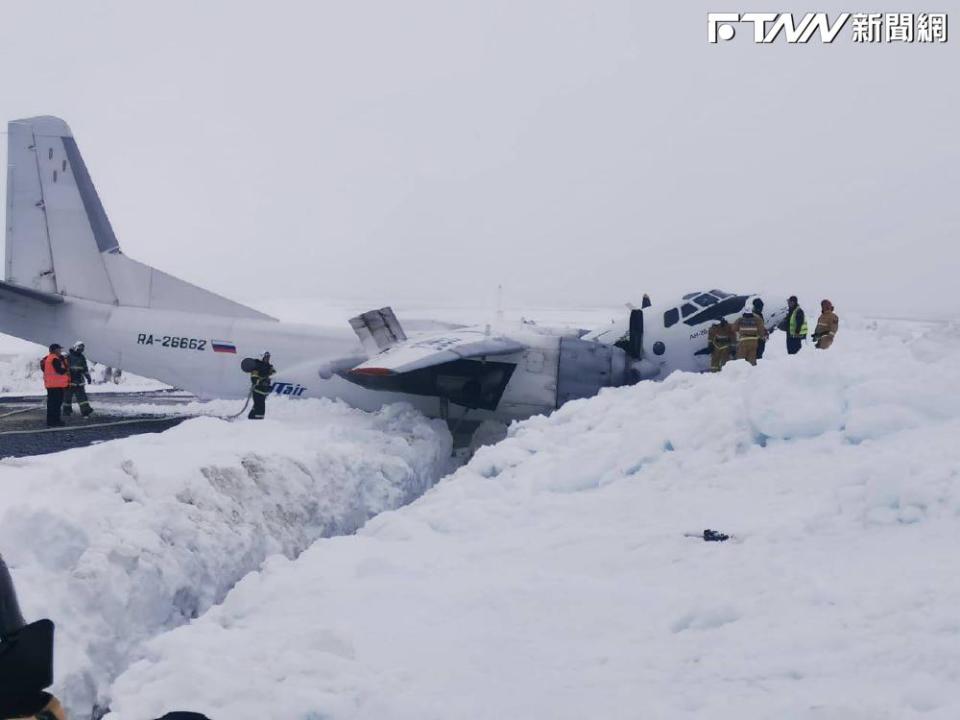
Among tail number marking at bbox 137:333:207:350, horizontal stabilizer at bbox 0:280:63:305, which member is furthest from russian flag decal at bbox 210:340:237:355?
horizontal stabilizer at bbox 0:280:63:305

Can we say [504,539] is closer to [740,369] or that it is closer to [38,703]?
[38,703]

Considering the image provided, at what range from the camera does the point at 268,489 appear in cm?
1092

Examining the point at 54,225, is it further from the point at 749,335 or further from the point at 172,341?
the point at 749,335

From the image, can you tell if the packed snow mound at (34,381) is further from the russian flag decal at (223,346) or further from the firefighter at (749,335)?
the firefighter at (749,335)

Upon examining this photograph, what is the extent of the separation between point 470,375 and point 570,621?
1321 centimetres

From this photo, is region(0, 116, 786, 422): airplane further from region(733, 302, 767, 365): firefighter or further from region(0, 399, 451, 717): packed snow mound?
region(0, 399, 451, 717): packed snow mound

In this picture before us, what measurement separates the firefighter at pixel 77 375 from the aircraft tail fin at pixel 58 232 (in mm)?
1628

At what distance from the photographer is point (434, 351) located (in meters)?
16.7

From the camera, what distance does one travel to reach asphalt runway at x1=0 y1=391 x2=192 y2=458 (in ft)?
51.1

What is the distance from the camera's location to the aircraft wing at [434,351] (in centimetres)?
1606

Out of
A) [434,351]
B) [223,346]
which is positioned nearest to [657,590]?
[434,351]

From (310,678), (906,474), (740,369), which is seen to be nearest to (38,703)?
(310,678)

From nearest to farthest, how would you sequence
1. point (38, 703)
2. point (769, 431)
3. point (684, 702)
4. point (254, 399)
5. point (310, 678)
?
point (38, 703)
point (684, 702)
point (310, 678)
point (769, 431)
point (254, 399)

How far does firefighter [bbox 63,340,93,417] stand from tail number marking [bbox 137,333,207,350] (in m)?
1.58
